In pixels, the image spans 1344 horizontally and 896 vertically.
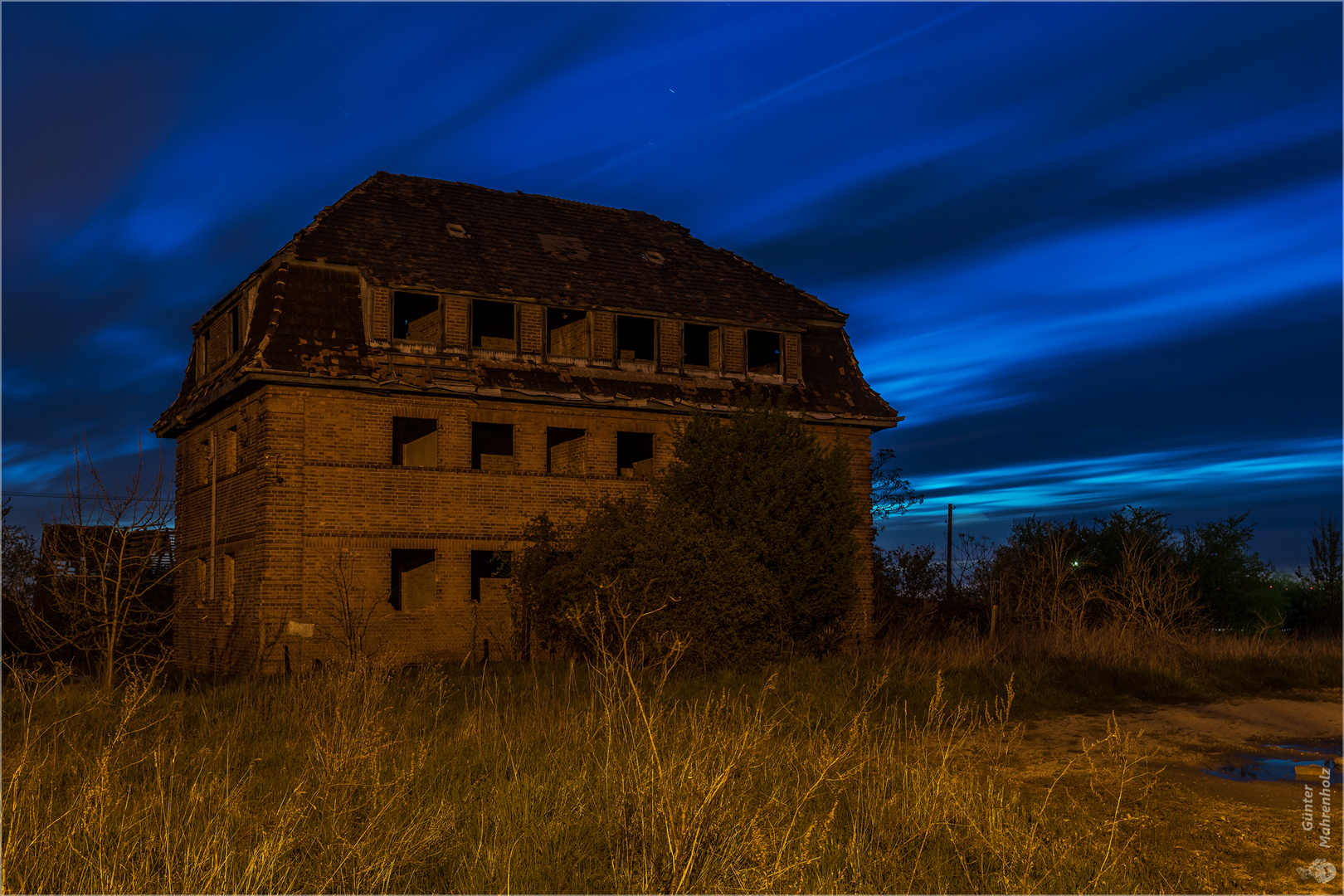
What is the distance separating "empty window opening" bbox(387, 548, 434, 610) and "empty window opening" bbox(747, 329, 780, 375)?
9168mm

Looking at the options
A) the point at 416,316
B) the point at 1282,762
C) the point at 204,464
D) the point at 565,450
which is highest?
the point at 416,316

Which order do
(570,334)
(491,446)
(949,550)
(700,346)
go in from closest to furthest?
1. (570,334)
2. (491,446)
3. (700,346)
4. (949,550)

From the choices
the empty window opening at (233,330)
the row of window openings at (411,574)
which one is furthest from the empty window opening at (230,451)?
the row of window openings at (411,574)

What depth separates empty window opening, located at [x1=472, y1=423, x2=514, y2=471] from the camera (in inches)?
1073

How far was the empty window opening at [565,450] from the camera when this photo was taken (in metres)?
24.7

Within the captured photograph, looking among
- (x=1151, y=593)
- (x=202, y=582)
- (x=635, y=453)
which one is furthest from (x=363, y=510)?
(x=1151, y=593)

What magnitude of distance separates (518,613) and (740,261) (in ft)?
38.4

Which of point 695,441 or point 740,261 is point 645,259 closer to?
point 740,261

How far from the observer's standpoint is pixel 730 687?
15.2 meters

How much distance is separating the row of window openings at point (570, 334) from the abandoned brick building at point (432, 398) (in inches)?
3.9

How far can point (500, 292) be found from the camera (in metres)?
23.7

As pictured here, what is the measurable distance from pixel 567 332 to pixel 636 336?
3.51 metres

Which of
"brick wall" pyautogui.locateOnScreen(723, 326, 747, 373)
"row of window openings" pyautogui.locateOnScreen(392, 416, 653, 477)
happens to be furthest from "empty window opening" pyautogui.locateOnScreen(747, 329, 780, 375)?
"row of window openings" pyautogui.locateOnScreen(392, 416, 653, 477)

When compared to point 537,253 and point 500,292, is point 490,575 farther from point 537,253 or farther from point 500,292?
point 537,253
